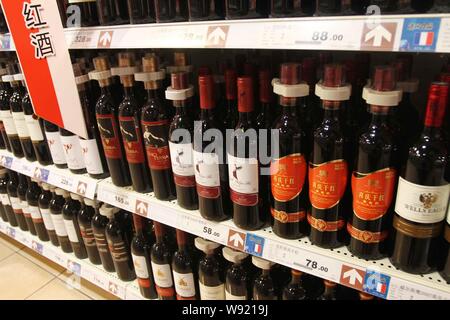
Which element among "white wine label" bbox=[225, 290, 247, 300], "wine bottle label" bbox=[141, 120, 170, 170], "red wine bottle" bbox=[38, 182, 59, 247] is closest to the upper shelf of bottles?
"wine bottle label" bbox=[141, 120, 170, 170]

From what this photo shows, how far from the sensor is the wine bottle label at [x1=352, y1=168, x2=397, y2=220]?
0.73 meters

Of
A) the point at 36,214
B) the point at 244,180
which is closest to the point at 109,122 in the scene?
the point at 244,180

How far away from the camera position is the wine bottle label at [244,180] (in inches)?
34.0

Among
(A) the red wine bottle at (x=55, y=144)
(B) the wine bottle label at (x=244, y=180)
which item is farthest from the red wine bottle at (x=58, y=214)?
(B) the wine bottle label at (x=244, y=180)

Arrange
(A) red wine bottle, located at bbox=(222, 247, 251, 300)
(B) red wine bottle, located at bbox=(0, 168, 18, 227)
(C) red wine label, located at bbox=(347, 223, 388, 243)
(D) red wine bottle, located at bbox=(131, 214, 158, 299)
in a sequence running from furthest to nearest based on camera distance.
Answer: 1. (B) red wine bottle, located at bbox=(0, 168, 18, 227)
2. (D) red wine bottle, located at bbox=(131, 214, 158, 299)
3. (A) red wine bottle, located at bbox=(222, 247, 251, 300)
4. (C) red wine label, located at bbox=(347, 223, 388, 243)

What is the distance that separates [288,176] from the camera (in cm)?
83

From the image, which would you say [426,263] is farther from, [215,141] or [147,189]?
[147,189]

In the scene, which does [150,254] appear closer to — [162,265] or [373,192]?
[162,265]

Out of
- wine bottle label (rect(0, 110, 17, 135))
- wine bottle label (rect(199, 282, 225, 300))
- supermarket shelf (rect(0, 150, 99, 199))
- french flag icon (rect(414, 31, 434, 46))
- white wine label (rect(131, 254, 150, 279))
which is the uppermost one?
french flag icon (rect(414, 31, 434, 46))

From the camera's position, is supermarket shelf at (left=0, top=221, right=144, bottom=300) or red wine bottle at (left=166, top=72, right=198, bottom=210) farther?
supermarket shelf at (left=0, top=221, right=144, bottom=300)

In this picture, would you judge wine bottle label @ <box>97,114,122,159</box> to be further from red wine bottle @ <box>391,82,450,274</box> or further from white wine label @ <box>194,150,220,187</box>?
red wine bottle @ <box>391,82,450,274</box>

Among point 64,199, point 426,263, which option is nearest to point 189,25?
point 426,263

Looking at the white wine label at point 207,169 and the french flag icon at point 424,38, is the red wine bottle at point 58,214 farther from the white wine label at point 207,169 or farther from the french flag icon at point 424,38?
the french flag icon at point 424,38

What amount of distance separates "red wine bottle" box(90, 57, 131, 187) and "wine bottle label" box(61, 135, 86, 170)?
18 cm
